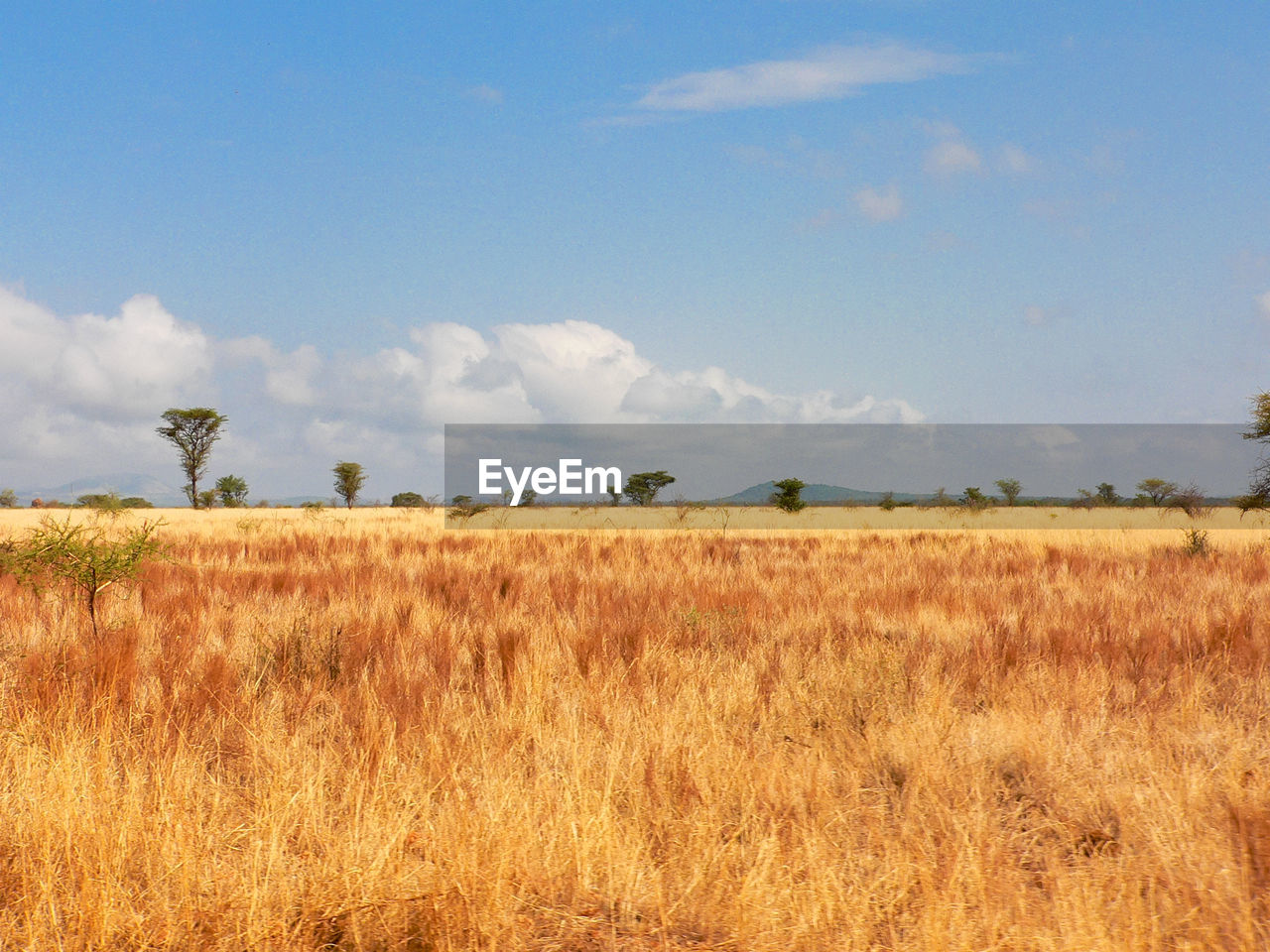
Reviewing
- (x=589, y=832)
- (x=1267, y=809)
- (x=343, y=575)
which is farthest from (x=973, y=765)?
(x=343, y=575)

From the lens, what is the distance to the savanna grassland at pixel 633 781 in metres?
2.78

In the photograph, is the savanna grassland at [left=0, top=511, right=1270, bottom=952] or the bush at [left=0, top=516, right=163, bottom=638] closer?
the savanna grassland at [left=0, top=511, right=1270, bottom=952]

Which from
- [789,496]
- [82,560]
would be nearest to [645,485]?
[789,496]

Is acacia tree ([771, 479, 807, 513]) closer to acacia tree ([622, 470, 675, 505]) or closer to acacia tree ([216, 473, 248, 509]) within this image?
acacia tree ([622, 470, 675, 505])

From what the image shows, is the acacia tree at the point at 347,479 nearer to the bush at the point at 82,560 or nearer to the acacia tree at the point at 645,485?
the acacia tree at the point at 645,485

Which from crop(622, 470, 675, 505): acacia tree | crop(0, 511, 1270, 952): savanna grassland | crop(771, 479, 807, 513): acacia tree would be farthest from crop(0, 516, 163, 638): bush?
crop(622, 470, 675, 505): acacia tree

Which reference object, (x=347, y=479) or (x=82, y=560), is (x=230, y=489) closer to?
(x=347, y=479)

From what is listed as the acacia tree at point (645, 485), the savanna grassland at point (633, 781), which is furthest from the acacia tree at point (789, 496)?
the savanna grassland at point (633, 781)

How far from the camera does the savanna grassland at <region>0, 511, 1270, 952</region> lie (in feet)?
9.12

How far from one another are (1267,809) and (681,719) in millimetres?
2727

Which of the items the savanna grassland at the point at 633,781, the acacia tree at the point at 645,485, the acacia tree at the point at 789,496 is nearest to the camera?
the savanna grassland at the point at 633,781

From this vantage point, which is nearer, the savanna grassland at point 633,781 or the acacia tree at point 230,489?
the savanna grassland at point 633,781

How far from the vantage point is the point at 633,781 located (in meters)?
3.88

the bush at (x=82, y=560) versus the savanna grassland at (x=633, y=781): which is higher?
the bush at (x=82, y=560)
